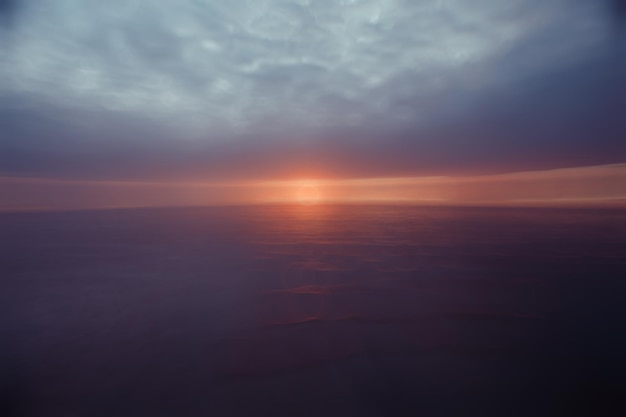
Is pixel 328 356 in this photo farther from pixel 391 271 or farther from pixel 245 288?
pixel 391 271

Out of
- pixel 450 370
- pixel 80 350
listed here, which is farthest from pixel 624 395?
pixel 80 350

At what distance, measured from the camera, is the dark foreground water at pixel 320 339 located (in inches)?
135

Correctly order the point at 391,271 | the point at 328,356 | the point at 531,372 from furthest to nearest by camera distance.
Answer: the point at 391,271 < the point at 328,356 < the point at 531,372

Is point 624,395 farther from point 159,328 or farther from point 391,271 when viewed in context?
point 159,328

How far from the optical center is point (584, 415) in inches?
123

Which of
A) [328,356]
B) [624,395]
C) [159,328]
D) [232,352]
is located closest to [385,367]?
[328,356]

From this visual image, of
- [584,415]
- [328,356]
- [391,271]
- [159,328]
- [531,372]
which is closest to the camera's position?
[584,415]

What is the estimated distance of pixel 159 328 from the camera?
17.3 ft

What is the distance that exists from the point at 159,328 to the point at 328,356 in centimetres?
360

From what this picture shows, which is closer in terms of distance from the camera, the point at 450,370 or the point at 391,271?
the point at 450,370

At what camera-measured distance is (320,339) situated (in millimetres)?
4836

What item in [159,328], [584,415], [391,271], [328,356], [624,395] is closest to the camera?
[584,415]

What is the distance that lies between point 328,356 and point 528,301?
17.4 ft

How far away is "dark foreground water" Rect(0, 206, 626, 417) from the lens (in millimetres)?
3441
